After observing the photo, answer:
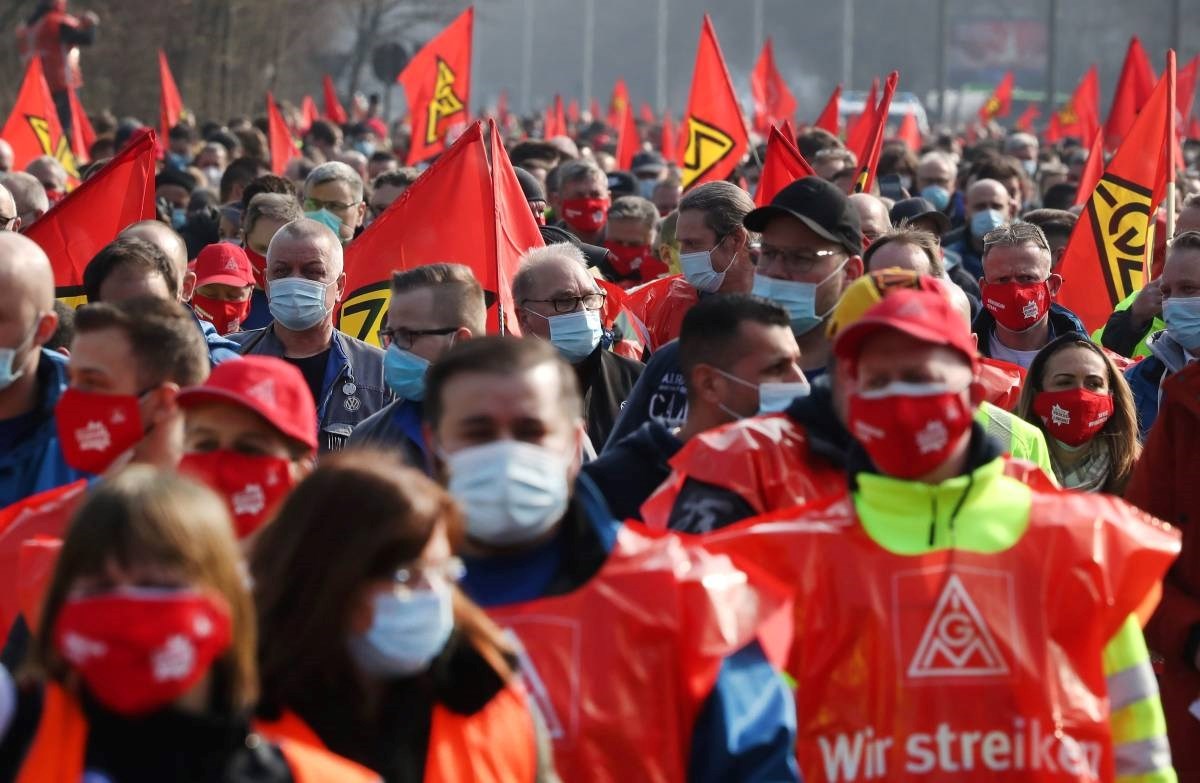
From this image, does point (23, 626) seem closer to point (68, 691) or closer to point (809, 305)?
point (68, 691)

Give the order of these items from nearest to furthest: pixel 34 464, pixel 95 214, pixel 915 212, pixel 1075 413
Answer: pixel 34 464 → pixel 1075 413 → pixel 95 214 → pixel 915 212

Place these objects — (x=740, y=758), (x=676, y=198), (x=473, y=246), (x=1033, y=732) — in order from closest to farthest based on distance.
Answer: (x=740, y=758)
(x=1033, y=732)
(x=473, y=246)
(x=676, y=198)

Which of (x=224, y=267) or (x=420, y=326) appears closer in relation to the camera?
(x=420, y=326)

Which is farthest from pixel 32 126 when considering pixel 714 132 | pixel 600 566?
pixel 600 566

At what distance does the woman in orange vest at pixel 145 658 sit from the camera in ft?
9.34

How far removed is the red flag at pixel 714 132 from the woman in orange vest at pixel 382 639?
979 cm

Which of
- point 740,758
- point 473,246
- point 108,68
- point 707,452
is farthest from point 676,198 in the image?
point 108,68

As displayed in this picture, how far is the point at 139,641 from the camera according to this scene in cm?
282

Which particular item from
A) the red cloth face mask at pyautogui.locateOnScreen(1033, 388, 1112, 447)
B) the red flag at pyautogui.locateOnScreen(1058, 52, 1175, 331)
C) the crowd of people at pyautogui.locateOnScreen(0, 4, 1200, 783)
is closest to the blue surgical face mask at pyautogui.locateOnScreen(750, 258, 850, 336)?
the crowd of people at pyautogui.locateOnScreen(0, 4, 1200, 783)

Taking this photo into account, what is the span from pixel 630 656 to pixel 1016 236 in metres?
4.96

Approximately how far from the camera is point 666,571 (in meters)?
3.76

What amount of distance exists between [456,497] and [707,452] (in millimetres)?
901

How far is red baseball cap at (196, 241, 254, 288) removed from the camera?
8.17 meters

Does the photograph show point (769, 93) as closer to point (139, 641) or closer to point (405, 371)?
point (405, 371)
